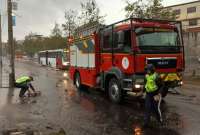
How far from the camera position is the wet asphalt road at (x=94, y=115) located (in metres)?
8.98

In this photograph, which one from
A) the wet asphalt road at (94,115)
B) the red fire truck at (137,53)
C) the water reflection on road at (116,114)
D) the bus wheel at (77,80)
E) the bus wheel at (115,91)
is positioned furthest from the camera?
the bus wheel at (77,80)

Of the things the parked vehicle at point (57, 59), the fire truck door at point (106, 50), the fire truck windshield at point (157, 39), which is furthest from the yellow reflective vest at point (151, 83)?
the parked vehicle at point (57, 59)

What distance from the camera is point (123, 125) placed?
31.2 ft

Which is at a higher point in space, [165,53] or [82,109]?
[165,53]

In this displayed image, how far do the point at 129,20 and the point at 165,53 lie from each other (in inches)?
70.5

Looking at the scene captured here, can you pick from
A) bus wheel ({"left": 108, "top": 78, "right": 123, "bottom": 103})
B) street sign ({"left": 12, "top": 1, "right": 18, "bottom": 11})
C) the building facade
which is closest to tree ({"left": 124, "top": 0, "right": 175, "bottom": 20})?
street sign ({"left": 12, "top": 1, "right": 18, "bottom": 11})

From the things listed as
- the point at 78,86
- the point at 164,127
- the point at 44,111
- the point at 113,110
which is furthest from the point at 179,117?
the point at 78,86

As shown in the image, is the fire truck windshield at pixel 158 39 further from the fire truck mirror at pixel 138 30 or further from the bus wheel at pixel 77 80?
the bus wheel at pixel 77 80

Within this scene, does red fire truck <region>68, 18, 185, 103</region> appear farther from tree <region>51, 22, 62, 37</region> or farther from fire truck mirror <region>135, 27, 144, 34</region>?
tree <region>51, 22, 62, 37</region>

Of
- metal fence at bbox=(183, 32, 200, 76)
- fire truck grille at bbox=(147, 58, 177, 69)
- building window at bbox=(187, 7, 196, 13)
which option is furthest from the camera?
building window at bbox=(187, 7, 196, 13)

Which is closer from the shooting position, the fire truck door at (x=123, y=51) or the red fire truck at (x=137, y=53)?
the red fire truck at (x=137, y=53)

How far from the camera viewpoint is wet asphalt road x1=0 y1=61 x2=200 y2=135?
353 inches

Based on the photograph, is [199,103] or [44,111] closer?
[44,111]

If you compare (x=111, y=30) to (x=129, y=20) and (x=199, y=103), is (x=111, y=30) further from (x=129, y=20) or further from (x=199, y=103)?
(x=199, y=103)
